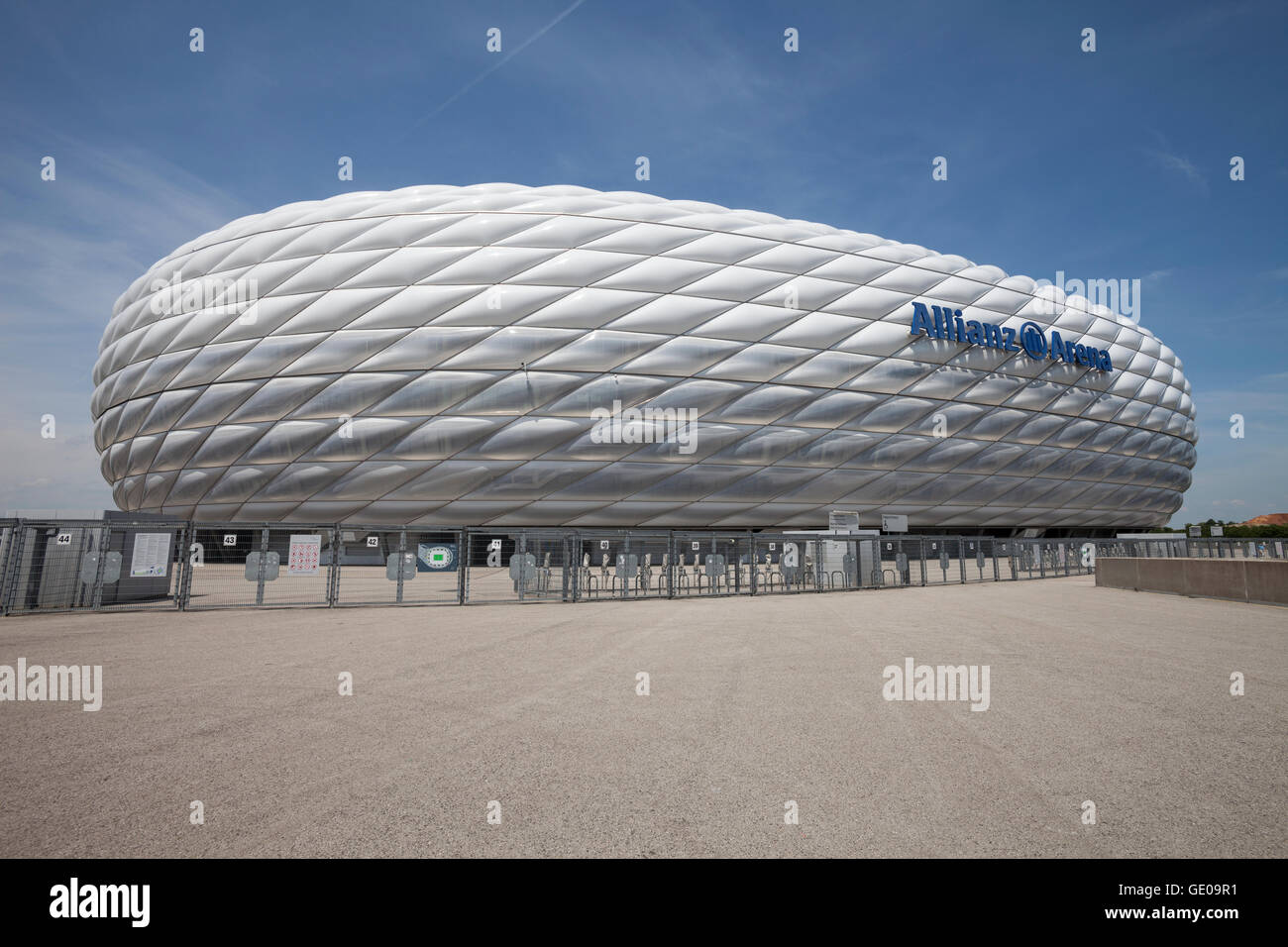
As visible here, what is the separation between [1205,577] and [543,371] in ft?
66.8

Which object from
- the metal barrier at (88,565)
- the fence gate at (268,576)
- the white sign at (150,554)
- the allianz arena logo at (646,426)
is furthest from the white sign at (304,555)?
the allianz arena logo at (646,426)

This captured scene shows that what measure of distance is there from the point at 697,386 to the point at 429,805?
23185mm

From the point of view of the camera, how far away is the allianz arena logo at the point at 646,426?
81.3ft

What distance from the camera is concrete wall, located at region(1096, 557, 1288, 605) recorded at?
1252 centimetres

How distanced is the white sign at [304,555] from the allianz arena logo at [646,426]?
12965mm

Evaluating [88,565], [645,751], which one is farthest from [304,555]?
[645,751]

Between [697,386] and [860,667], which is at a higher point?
[697,386]

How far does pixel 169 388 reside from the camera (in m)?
26.8

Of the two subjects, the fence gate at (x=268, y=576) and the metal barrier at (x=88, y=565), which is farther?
the fence gate at (x=268, y=576)

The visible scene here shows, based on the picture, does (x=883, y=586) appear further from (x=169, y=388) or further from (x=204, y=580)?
(x=169, y=388)

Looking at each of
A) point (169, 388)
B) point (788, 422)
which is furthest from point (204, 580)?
point (788, 422)

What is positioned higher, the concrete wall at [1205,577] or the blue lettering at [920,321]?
the blue lettering at [920,321]

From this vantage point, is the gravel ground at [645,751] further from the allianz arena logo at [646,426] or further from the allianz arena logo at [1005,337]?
the allianz arena logo at [1005,337]
